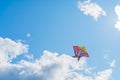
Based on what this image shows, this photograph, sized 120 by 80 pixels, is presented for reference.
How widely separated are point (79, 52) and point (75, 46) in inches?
179

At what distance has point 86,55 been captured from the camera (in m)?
137

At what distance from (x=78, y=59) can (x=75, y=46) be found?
9006mm

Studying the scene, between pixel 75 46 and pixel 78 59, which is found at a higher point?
pixel 75 46

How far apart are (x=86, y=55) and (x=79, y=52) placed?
4.37m

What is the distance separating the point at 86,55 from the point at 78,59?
154 inches

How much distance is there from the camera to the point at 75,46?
471 feet

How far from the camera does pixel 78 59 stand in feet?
448

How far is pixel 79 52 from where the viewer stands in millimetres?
140250
